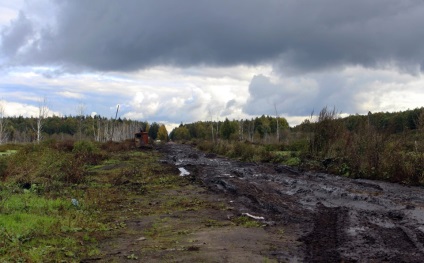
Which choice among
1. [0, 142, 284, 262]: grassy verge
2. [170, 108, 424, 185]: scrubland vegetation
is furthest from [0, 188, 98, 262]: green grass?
[170, 108, 424, 185]: scrubland vegetation

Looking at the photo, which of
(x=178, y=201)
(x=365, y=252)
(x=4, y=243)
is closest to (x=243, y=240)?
(x=365, y=252)

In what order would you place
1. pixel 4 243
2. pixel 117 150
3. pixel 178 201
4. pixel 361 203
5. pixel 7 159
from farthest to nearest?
pixel 117 150
pixel 7 159
pixel 178 201
pixel 361 203
pixel 4 243

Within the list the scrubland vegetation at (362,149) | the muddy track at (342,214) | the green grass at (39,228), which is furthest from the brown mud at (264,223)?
the scrubland vegetation at (362,149)

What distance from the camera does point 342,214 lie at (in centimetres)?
984

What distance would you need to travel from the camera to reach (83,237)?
7855 millimetres

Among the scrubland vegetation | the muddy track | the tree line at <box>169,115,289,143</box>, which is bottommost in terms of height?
the muddy track

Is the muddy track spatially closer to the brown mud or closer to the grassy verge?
the brown mud

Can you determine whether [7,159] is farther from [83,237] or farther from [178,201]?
[83,237]

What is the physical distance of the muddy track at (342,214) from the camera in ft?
21.6

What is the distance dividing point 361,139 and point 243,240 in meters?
13.9

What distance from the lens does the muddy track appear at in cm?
658

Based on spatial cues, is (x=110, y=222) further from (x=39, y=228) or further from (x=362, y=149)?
(x=362, y=149)

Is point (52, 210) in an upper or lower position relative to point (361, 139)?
lower

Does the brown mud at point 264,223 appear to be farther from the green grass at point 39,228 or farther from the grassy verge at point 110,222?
the green grass at point 39,228
